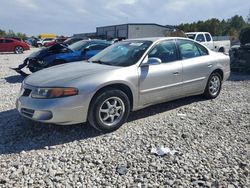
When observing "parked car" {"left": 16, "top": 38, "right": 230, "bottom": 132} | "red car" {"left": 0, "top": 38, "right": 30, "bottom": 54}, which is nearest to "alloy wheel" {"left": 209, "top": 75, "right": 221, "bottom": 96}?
"parked car" {"left": 16, "top": 38, "right": 230, "bottom": 132}

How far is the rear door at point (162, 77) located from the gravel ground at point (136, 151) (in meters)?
0.42

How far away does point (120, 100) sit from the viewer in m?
4.34

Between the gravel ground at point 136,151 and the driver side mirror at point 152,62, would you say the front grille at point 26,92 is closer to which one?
the gravel ground at point 136,151

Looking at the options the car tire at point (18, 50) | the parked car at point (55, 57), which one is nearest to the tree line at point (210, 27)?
the car tire at point (18, 50)

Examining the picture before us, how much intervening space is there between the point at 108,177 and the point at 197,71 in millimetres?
3352

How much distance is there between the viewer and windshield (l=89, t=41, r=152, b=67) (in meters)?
4.72

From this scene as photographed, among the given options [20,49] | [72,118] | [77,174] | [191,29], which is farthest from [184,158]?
[191,29]

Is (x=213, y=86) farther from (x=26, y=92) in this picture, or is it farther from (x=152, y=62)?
(x=26, y=92)

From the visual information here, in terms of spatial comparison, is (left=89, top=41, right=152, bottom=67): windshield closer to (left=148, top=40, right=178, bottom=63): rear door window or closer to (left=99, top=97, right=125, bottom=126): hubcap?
(left=148, top=40, right=178, bottom=63): rear door window

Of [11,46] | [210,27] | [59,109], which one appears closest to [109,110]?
[59,109]

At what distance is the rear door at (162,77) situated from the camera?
15.2 ft

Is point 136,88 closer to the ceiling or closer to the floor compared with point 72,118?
closer to the ceiling

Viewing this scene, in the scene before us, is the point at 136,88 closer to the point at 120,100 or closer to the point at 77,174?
the point at 120,100

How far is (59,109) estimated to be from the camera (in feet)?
12.5
